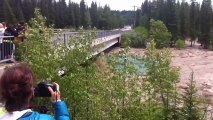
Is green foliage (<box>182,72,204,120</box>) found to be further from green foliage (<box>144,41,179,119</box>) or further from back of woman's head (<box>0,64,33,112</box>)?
back of woman's head (<box>0,64,33,112</box>)

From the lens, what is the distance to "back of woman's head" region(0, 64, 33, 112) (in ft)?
11.3

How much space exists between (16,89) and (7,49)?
1357cm

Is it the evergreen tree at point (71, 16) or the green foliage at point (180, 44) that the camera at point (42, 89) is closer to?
the green foliage at point (180, 44)

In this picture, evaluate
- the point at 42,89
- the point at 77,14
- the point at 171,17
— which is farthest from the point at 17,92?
the point at 77,14

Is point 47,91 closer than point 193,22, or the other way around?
point 47,91

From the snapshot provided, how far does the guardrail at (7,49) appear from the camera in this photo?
1591 centimetres

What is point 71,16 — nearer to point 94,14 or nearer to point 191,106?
point 94,14

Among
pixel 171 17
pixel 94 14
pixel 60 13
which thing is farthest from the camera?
pixel 94 14

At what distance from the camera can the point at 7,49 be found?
16.6 m

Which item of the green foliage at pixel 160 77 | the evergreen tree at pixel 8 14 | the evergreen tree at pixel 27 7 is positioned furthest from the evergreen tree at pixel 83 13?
the green foliage at pixel 160 77

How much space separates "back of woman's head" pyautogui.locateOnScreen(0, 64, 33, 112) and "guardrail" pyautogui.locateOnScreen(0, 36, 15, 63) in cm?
1222

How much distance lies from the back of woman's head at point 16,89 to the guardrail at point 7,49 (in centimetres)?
1222

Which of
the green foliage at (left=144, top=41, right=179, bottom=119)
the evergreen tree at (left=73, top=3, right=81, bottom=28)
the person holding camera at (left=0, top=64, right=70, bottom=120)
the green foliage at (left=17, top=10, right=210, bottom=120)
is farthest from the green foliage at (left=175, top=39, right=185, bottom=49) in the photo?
the person holding camera at (left=0, top=64, right=70, bottom=120)

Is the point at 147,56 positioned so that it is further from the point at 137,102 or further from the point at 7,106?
the point at 7,106
